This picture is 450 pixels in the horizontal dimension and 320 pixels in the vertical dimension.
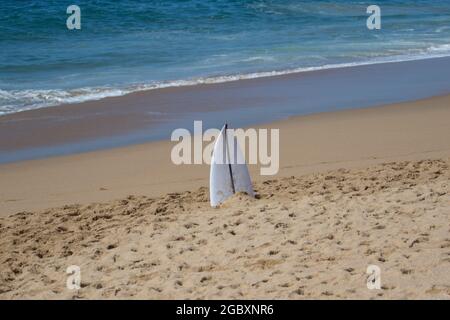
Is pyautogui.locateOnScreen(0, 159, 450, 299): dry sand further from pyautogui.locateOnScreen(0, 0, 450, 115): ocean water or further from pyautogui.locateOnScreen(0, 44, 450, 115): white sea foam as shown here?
pyautogui.locateOnScreen(0, 0, 450, 115): ocean water

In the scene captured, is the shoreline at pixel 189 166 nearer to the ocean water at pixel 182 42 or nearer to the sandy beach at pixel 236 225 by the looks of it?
the sandy beach at pixel 236 225

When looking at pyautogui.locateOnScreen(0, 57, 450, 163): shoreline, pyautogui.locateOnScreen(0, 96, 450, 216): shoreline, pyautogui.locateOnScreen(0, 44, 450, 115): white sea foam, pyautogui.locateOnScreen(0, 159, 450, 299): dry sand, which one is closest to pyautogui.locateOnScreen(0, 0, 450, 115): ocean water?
pyautogui.locateOnScreen(0, 44, 450, 115): white sea foam

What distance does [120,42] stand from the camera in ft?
67.5

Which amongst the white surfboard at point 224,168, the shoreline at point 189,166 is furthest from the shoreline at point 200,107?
the white surfboard at point 224,168

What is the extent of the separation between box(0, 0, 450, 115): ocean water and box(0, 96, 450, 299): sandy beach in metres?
4.68

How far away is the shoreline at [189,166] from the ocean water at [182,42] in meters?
3.74

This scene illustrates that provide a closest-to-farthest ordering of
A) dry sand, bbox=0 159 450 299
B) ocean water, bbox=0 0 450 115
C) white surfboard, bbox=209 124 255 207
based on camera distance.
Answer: dry sand, bbox=0 159 450 299 → white surfboard, bbox=209 124 255 207 → ocean water, bbox=0 0 450 115

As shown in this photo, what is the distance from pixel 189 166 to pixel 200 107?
11.5 ft

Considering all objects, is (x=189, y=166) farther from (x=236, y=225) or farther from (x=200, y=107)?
(x=200, y=107)

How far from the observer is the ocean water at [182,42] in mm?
15562

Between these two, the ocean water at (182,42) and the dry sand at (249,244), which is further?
the ocean water at (182,42)

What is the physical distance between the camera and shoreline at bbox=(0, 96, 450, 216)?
888 centimetres

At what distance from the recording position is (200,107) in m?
13.0
